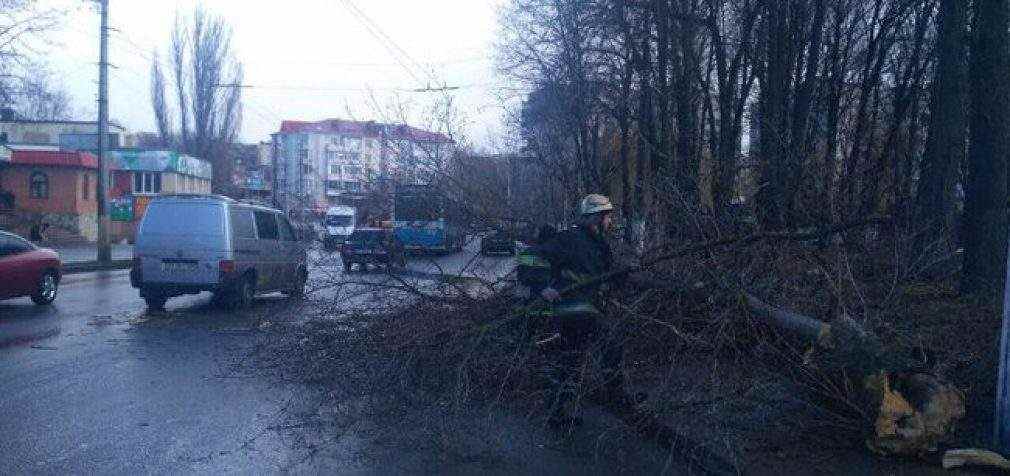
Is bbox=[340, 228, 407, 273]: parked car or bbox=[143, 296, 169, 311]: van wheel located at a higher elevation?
bbox=[340, 228, 407, 273]: parked car

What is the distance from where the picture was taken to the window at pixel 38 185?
38.4 m

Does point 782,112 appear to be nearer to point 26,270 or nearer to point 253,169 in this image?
point 26,270

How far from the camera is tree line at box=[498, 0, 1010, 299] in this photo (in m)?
8.91

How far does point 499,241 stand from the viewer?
9414 millimetres

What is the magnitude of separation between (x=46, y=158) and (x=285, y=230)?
2865 cm

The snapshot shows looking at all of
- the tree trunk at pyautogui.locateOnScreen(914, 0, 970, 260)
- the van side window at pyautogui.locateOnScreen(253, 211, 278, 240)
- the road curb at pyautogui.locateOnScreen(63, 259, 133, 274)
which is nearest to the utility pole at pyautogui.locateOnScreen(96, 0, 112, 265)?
the road curb at pyautogui.locateOnScreen(63, 259, 133, 274)

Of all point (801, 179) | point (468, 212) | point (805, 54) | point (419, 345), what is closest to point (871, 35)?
point (805, 54)

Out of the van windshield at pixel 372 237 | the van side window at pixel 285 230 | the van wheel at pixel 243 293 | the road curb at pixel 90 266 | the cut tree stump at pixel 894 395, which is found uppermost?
the van windshield at pixel 372 237

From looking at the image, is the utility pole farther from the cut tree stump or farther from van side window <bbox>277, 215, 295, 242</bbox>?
the cut tree stump

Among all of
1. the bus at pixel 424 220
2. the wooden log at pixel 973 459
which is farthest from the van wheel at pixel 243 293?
the wooden log at pixel 973 459

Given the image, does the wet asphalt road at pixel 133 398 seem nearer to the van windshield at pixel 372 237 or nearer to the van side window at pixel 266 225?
the van windshield at pixel 372 237

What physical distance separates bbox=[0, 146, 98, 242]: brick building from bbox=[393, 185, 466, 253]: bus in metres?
32.7

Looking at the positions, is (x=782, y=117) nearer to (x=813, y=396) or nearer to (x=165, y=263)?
(x=813, y=396)

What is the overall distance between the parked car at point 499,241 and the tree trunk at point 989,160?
210 inches
